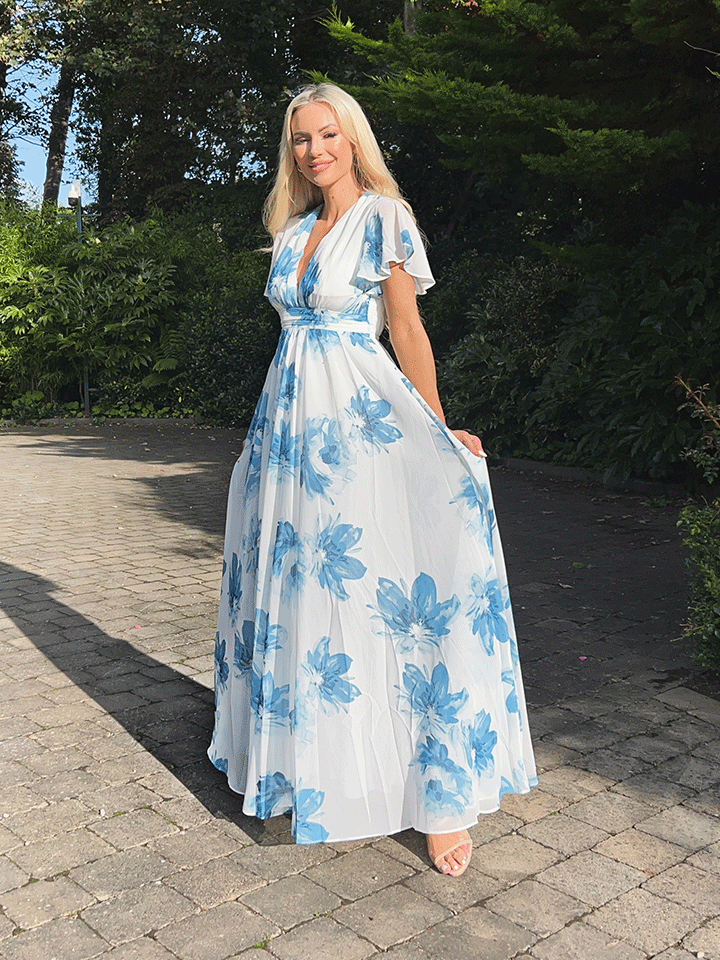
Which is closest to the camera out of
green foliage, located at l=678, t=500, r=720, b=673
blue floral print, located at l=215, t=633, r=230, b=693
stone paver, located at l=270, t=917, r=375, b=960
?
stone paver, located at l=270, t=917, r=375, b=960

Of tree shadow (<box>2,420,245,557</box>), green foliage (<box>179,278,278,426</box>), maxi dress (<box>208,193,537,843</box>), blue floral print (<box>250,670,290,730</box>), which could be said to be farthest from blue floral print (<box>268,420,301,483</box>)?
green foliage (<box>179,278,278,426</box>)

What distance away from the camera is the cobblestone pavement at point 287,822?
100 inches

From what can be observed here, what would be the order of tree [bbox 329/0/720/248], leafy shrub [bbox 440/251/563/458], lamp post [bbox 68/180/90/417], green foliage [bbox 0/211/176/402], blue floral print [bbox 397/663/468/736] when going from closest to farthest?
blue floral print [bbox 397/663/468/736] < tree [bbox 329/0/720/248] < leafy shrub [bbox 440/251/563/458] < green foliage [bbox 0/211/176/402] < lamp post [bbox 68/180/90/417]

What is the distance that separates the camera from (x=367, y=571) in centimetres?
288

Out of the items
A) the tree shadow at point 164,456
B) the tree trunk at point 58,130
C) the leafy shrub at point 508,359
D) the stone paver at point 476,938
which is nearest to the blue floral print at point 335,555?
the stone paver at point 476,938

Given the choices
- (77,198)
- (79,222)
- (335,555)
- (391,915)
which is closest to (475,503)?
(335,555)

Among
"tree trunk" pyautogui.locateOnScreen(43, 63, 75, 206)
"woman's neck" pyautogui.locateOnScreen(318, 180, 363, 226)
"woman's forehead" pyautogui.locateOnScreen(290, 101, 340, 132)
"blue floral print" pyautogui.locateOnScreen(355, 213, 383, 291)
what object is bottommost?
"blue floral print" pyautogui.locateOnScreen(355, 213, 383, 291)

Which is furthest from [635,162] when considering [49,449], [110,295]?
[110,295]

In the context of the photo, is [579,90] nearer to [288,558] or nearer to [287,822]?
[288,558]

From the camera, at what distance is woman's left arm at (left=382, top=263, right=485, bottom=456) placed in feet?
9.73

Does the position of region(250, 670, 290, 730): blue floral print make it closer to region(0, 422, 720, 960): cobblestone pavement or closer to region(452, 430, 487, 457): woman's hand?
region(0, 422, 720, 960): cobblestone pavement

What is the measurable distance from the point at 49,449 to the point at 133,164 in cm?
1235

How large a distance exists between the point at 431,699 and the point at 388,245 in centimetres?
133

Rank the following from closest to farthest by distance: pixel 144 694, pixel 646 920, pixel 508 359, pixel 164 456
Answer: pixel 646 920 → pixel 144 694 → pixel 508 359 → pixel 164 456
